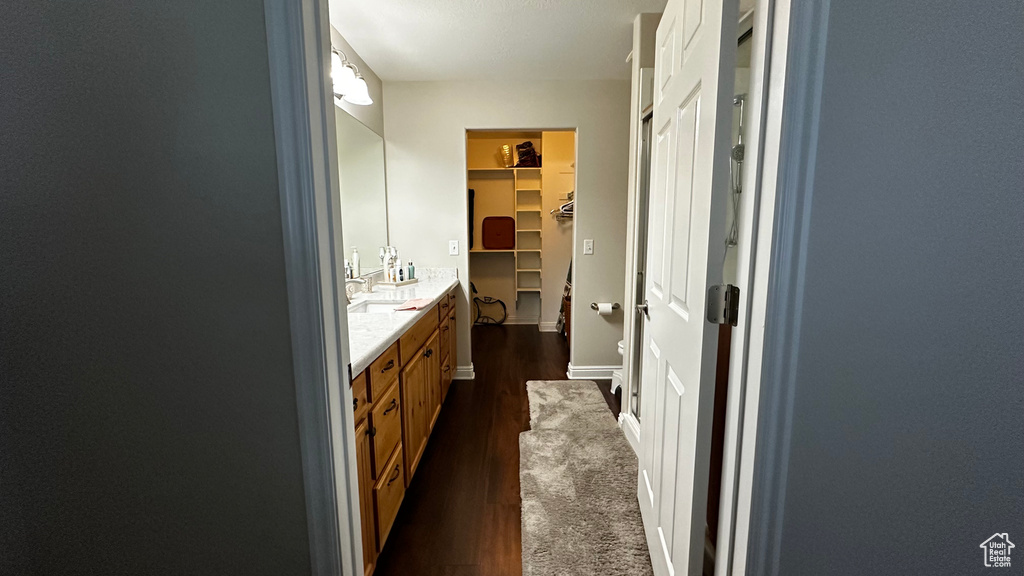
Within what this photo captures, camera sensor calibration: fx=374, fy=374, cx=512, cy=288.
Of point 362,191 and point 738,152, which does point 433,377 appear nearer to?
point 362,191

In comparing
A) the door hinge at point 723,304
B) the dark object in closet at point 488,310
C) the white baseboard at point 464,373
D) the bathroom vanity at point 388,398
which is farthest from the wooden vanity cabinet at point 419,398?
the dark object in closet at point 488,310

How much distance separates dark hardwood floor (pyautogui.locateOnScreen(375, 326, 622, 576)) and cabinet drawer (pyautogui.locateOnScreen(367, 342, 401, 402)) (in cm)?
65

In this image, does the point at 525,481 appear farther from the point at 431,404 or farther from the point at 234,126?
the point at 234,126

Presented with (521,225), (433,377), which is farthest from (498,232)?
(433,377)

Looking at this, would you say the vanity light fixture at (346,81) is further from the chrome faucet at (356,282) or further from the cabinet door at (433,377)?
the cabinet door at (433,377)

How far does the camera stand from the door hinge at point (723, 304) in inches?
31.5

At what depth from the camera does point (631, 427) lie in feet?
7.17

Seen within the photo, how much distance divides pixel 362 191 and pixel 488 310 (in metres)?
2.77

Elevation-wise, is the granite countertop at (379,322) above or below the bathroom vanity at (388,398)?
above

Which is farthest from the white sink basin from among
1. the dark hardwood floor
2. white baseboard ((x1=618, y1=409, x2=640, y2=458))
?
white baseboard ((x1=618, y1=409, x2=640, y2=458))

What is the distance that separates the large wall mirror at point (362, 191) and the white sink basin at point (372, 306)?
36 cm

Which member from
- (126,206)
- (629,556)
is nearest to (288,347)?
(126,206)

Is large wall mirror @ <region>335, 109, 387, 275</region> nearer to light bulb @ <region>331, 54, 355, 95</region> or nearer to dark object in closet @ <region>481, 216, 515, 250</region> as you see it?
light bulb @ <region>331, 54, 355, 95</region>

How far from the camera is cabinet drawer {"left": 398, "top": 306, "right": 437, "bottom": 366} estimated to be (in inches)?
65.5
